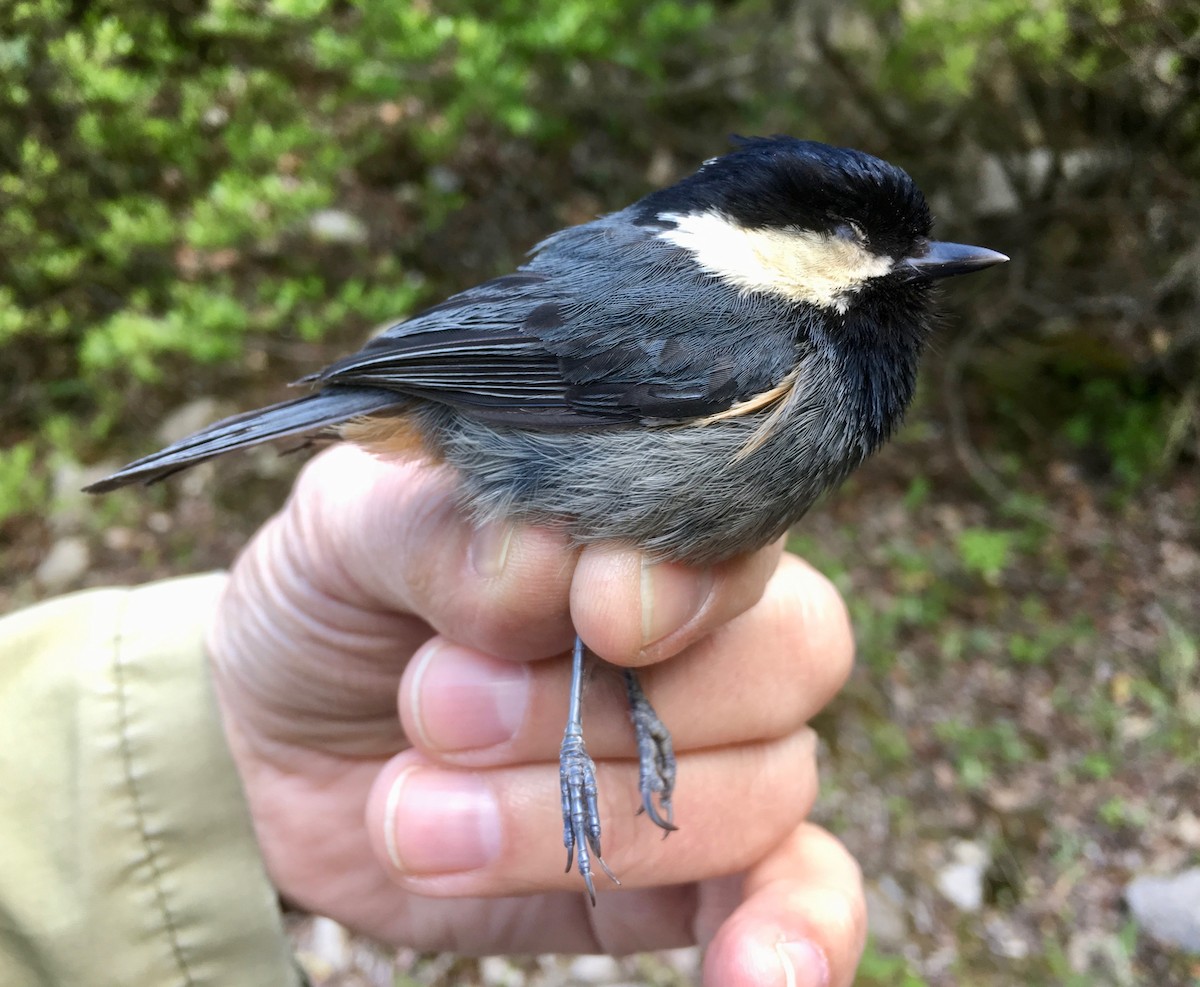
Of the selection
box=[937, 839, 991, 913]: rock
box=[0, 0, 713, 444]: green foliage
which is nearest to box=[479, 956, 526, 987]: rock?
box=[937, 839, 991, 913]: rock

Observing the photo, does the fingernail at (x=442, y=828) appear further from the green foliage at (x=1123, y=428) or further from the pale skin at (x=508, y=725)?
the green foliage at (x=1123, y=428)

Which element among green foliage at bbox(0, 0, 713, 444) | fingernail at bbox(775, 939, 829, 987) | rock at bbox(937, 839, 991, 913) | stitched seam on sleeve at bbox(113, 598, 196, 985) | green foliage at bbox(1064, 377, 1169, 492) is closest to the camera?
fingernail at bbox(775, 939, 829, 987)

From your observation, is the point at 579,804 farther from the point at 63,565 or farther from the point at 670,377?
the point at 63,565

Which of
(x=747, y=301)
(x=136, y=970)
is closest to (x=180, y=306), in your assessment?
(x=136, y=970)

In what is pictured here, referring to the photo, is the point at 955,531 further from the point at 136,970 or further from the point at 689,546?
the point at 136,970

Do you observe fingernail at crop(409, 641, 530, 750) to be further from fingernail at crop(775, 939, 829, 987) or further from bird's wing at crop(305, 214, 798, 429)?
fingernail at crop(775, 939, 829, 987)

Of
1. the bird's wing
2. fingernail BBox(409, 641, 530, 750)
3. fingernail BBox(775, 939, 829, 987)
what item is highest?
the bird's wing

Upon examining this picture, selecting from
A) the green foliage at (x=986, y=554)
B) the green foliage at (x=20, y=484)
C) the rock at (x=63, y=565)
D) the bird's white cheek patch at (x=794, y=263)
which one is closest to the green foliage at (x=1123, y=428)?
the green foliage at (x=986, y=554)
